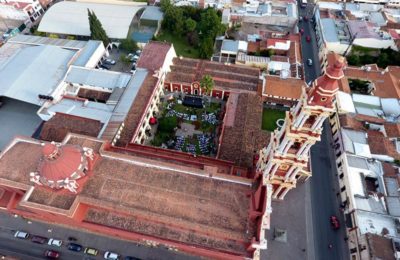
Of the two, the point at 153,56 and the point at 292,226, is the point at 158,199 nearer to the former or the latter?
the point at 292,226

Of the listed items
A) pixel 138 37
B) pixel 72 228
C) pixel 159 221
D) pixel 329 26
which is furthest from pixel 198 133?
pixel 329 26

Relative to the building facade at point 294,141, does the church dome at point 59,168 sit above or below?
below

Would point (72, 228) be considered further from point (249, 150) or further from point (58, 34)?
point (58, 34)

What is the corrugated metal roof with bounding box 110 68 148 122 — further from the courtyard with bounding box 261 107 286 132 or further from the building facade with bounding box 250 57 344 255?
the building facade with bounding box 250 57 344 255

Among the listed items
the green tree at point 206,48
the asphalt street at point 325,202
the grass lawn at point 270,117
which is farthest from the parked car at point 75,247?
the green tree at point 206,48

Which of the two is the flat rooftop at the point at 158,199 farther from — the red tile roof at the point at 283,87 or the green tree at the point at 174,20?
the green tree at the point at 174,20
